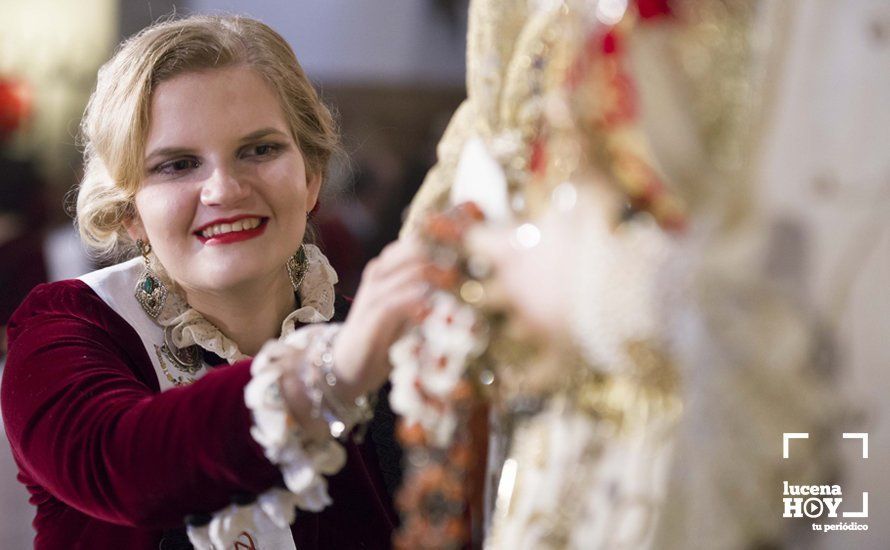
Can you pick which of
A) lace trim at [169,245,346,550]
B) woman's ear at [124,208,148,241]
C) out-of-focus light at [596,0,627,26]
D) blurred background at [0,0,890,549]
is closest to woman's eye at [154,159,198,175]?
woman's ear at [124,208,148,241]

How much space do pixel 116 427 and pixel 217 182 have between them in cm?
38

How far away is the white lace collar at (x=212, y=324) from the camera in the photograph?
1.30 meters

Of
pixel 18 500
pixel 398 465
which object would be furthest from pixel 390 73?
pixel 398 465

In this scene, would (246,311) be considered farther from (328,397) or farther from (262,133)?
(328,397)

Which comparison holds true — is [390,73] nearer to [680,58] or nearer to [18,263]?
[18,263]

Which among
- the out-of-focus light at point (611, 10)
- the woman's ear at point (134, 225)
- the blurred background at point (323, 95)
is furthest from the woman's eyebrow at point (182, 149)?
the blurred background at point (323, 95)

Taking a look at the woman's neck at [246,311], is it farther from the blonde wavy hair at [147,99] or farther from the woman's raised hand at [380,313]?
the woman's raised hand at [380,313]

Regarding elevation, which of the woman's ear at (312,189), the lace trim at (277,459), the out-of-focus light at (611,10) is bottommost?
the lace trim at (277,459)

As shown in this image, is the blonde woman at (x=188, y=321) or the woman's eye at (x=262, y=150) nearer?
the blonde woman at (x=188, y=321)

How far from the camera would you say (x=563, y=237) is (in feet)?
2.20

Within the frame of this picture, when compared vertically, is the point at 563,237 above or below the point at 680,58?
below

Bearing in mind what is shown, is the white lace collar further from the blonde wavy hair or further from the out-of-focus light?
the out-of-focus light

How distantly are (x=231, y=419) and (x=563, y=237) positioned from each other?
12.4 inches

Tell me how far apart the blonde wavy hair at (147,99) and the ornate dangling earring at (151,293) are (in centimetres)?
8
